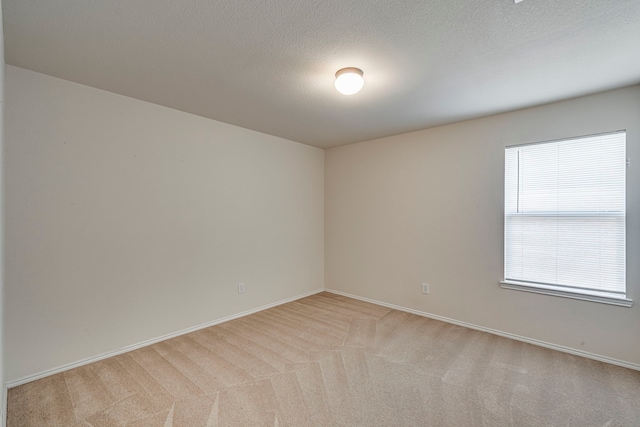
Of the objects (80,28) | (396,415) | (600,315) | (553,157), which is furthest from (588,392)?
(80,28)

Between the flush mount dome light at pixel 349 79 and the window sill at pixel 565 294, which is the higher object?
the flush mount dome light at pixel 349 79

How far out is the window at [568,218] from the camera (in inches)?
102

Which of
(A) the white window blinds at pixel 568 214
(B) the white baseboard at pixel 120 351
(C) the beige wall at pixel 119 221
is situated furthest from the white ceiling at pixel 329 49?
(B) the white baseboard at pixel 120 351

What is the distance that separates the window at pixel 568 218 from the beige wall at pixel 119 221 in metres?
3.03

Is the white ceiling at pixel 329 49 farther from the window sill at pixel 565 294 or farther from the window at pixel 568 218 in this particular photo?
the window sill at pixel 565 294

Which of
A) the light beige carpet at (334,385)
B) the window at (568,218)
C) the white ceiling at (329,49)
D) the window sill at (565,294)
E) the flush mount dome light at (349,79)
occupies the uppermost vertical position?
the white ceiling at (329,49)

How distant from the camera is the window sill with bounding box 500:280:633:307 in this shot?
2515 millimetres

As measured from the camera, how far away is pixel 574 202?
2.78 meters

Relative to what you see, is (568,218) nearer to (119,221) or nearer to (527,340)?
(527,340)

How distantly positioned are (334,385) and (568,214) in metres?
2.75

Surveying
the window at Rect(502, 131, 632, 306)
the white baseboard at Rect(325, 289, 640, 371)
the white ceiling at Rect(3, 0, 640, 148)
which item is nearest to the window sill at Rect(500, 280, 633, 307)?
the window at Rect(502, 131, 632, 306)

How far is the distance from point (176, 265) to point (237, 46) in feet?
7.52

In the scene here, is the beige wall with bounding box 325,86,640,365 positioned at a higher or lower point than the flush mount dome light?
lower

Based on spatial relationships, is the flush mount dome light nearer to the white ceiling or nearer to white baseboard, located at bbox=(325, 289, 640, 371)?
the white ceiling
